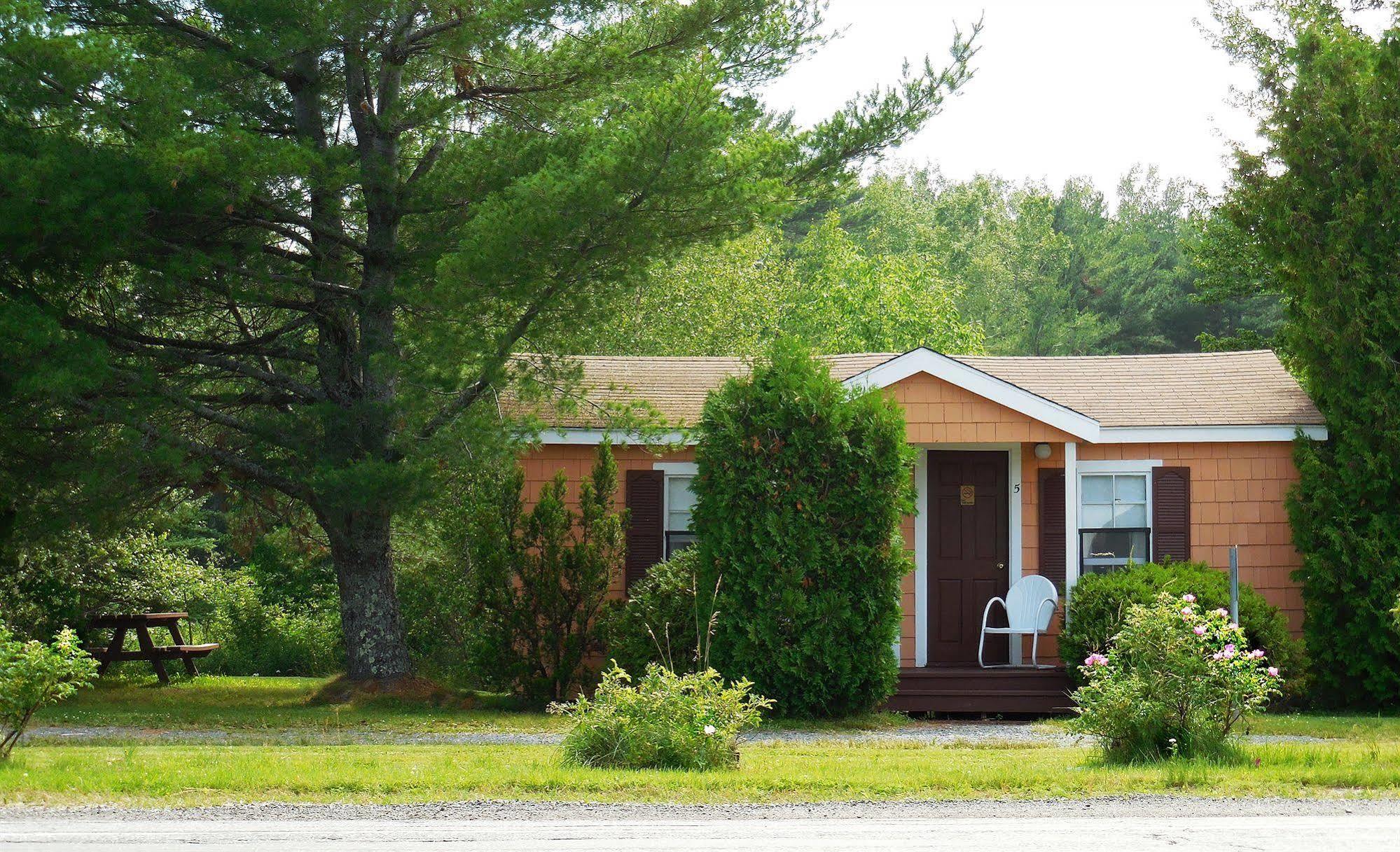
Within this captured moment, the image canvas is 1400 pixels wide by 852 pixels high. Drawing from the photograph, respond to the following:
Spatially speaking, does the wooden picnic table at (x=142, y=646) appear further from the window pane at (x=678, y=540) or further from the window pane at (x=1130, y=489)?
the window pane at (x=1130, y=489)

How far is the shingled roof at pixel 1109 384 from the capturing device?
13812 mm

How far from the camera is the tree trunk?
45.3ft

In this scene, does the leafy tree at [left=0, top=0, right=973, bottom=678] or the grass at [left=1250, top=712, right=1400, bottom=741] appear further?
the leafy tree at [left=0, top=0, right=973, bottom=678]

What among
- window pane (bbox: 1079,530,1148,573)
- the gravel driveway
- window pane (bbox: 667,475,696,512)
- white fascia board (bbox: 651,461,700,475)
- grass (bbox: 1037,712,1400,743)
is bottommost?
A: the gravel driveway

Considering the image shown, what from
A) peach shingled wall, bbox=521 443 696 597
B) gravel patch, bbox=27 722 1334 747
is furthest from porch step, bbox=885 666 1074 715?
peach shingled wall, bbox=521 443 696 597

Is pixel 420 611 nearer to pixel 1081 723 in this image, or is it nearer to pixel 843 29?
pixel 843 29

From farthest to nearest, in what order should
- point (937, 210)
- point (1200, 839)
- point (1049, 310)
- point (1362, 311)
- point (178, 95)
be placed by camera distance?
point (937, 210), point (1049, 310), point (1362, 311), point (178, 95), point (1200, 839)

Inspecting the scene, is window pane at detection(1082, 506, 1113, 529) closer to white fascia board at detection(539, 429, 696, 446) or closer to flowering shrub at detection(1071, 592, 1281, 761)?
white fascia board at detection(539, 429, 696, 446)

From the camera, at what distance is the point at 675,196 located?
1185 centimetres

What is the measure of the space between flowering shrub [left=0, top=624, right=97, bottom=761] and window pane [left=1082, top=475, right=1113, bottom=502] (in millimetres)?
9569

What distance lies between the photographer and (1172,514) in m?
13.7

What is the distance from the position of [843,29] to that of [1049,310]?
2533cm

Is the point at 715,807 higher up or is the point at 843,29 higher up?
the point at 843,29

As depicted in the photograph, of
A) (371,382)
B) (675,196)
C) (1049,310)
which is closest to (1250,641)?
(675,196)
